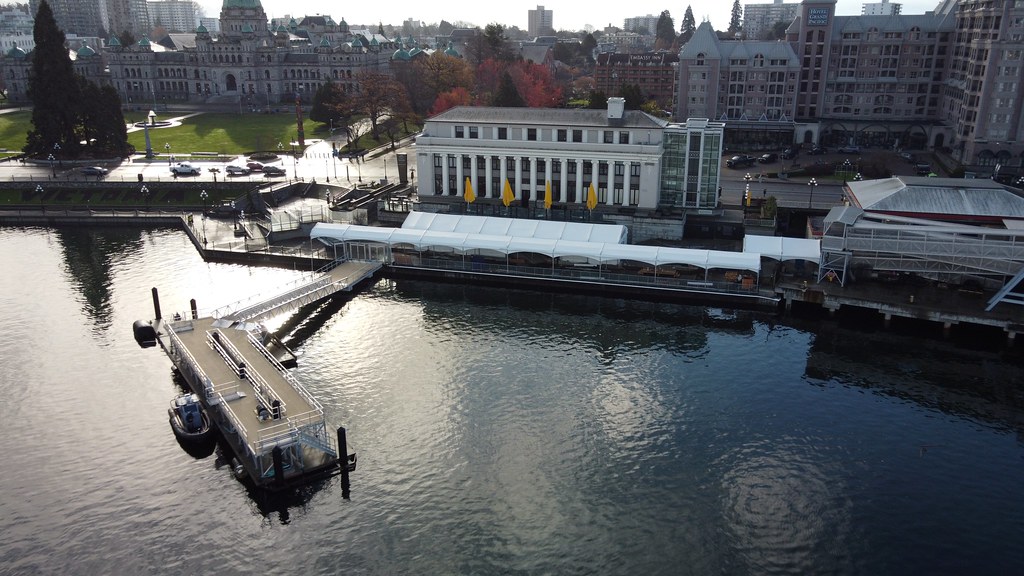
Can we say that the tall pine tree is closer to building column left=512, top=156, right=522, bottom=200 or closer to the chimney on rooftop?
building column left=512, top=156, right=522, bottom=200

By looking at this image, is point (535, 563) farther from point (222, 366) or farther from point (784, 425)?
point (222, 366)

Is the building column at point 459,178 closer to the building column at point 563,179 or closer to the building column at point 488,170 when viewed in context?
the building column at point 488,170

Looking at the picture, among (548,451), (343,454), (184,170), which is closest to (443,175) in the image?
(184,170)

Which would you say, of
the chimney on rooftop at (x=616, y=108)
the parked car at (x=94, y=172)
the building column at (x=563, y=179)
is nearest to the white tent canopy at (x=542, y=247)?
the building column at (x=563, y=179)

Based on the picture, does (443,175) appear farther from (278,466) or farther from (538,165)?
(278,466)

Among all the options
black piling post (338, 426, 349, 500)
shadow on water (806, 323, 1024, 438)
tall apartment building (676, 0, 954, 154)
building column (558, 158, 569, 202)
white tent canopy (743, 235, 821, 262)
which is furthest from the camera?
tall apartment building (676, 0, 954, 154)

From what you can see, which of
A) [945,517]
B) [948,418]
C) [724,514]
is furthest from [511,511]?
[948,418]

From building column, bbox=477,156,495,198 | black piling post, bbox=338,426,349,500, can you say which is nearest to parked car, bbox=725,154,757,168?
building column, bbox=477,156,495,198
